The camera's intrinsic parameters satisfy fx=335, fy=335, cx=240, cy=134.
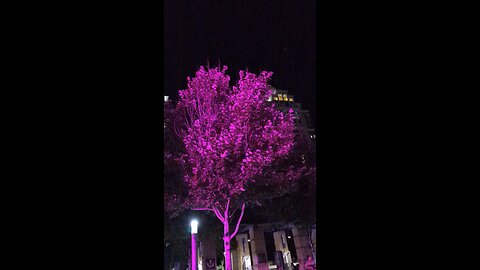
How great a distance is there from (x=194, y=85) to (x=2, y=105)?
8.09 metres

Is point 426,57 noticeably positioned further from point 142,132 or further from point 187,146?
point 187,146

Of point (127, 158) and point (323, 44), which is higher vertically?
point (323, 44)

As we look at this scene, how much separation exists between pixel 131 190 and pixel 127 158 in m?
0.17

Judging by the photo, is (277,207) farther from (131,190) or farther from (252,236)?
(252,236)

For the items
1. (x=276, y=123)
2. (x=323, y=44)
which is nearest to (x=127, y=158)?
(x=323, y=44)

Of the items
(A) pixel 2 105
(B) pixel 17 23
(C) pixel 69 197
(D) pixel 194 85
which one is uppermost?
(D) pixel 194 85

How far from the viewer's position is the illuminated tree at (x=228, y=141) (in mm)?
8383

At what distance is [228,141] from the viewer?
8406 millimetres

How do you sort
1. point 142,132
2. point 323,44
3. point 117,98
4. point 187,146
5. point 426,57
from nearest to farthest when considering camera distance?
point 426,57
point 117,98
point 142,132
point 323,44
point 187,146

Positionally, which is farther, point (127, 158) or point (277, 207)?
point (277, 207)

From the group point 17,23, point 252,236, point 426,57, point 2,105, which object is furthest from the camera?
point 252,236

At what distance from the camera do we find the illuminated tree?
330 inches

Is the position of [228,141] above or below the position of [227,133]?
below

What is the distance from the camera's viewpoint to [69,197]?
1.54 m
